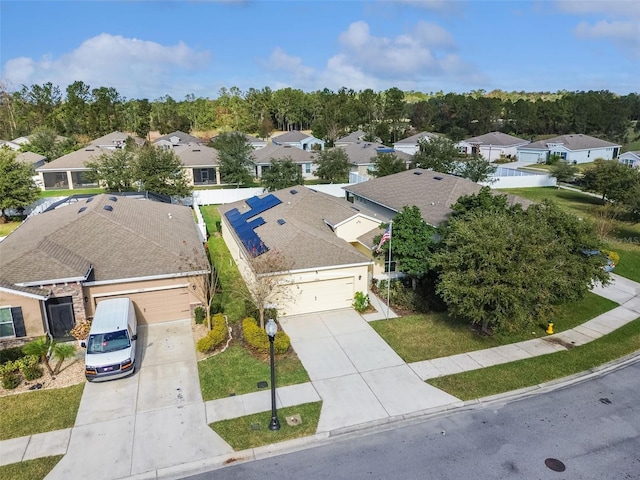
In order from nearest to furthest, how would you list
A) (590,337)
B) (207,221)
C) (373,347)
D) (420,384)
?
1. (420,384)
2. (373,347)
3. (590,337)
4. (207,221)

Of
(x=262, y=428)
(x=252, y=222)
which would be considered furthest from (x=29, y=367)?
(x=252, y=222)

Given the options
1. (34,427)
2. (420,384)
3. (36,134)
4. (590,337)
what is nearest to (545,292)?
(590,337)

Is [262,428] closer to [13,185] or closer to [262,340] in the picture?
[262,340]

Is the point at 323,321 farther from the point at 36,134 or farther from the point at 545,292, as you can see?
the point at 36,134

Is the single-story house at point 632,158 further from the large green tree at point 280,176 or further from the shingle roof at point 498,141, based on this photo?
the large green tree at point 280,176

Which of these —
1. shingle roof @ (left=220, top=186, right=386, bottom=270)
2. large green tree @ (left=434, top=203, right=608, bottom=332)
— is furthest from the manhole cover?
shingle roof @ (left=220, top=186, right=386, bottom=270)

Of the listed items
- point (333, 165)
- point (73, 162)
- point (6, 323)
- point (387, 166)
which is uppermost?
point (73, 162)
